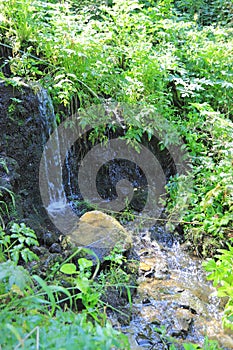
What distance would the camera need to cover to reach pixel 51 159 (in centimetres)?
468

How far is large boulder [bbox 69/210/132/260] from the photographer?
346cm

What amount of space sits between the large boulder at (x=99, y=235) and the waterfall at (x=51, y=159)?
87 centimetres

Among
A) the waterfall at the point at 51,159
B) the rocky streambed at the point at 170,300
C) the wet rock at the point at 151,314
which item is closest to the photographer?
the rocky streambed at the point at 170,300

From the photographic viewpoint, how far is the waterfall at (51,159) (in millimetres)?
4457

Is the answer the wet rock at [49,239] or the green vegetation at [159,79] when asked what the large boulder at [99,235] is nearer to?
the wet rock at [49,239]

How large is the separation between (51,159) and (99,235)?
1.50 m

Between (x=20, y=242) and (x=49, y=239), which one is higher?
(x=20, y=242)

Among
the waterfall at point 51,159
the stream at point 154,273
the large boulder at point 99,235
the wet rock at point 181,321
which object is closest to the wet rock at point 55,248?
the large boulder at point 99,235

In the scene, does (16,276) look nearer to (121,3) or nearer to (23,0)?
(23,0)

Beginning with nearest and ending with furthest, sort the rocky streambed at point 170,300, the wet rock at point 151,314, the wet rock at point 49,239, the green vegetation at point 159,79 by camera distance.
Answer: the rocky streambed at point 170,300, the wet rock at point 151,314, the wet rock at point 49,239, the green vegetation at point 159,79

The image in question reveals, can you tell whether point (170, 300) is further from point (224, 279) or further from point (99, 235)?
point (99, 235)

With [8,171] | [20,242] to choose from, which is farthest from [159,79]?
[20,242]

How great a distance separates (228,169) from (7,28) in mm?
3290

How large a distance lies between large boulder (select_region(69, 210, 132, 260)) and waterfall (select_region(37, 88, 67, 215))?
2.87ft
